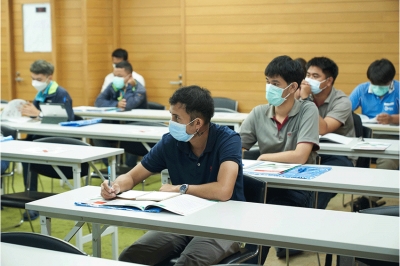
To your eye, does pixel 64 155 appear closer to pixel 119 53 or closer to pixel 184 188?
pixel 184 188

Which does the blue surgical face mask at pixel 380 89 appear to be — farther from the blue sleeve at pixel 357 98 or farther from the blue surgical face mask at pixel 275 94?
the blue surgical face mask at pixel 275 94

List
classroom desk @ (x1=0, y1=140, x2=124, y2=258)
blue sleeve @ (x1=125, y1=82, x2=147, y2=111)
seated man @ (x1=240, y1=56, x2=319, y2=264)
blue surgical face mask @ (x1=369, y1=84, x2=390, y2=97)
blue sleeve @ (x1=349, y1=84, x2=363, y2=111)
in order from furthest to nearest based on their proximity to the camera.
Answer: blue sleeve @ (x1=125, y1=82, x2=147, y2=111)
blue sleeve @ (x1=349, y1=84, x2=363, y2=111)
blue surgical face mask @ (x1=369, y1=84, x2=390, y2=97)
classroom desk @ (x1=0, y1=140, x2=124, y2=258)
seated man @ (x1=240, y1=56, x2=319, y2=264)

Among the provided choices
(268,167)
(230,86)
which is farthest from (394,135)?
(230,86)

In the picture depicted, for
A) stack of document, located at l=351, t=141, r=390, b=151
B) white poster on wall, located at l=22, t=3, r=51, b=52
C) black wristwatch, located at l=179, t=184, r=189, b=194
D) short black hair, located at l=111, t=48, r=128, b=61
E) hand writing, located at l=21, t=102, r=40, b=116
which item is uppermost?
white poster on wall, located at l=22, t=3, r=51, b=52

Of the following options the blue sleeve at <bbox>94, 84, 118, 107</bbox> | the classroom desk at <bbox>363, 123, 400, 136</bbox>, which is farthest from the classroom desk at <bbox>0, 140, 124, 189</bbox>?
the blue sleeve at <bbox>94, 84, 118, 107</bbox>

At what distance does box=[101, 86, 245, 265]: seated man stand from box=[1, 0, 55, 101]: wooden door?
6403 millimetres

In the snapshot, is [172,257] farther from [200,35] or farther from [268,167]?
[200,35]

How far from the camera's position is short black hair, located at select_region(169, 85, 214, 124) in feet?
9.29

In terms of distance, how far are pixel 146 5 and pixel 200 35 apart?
0.96 meters

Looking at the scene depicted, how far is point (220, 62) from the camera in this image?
321 inches

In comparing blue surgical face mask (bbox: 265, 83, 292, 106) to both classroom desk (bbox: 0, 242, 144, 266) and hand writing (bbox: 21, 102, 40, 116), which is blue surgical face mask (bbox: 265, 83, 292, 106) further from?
hand writing (bbox: 21, 102, 40, 116)

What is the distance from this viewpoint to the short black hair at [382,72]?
5.75 metres

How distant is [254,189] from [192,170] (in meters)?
0.32

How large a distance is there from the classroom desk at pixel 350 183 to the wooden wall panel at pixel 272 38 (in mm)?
4273
